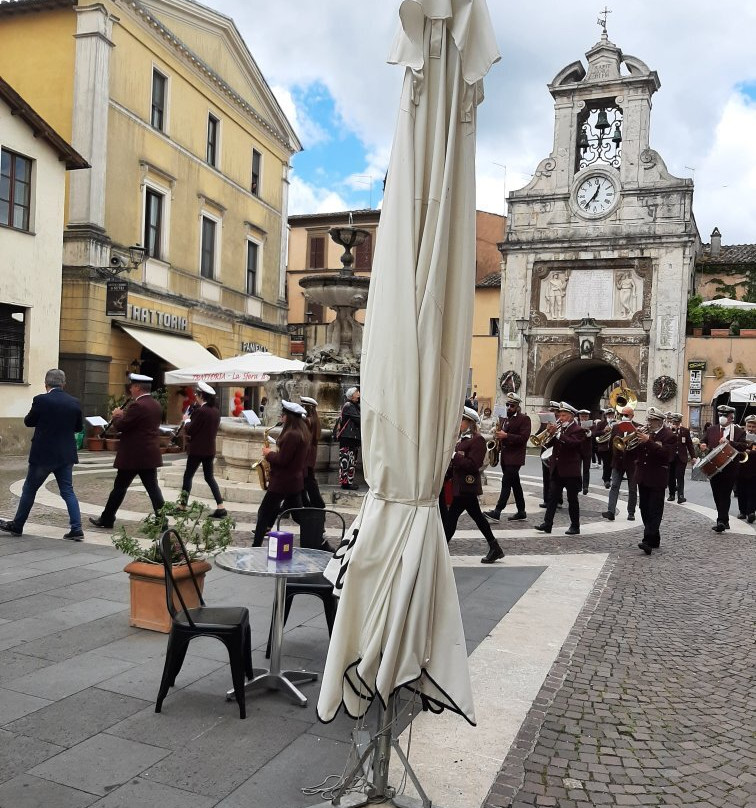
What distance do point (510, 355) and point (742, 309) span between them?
926cm

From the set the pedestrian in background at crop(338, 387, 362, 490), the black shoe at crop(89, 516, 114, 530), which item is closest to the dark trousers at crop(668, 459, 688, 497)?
the pedestrian in background at crop(338, 387, 362, 490)

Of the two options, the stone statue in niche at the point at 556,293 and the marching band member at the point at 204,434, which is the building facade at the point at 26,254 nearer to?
the marching band member at the point at 204,434

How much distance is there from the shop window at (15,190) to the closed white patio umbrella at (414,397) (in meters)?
17.4

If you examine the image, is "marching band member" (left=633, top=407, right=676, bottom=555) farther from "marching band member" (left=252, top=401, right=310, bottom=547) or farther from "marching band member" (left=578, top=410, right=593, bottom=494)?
"marching band member" (left=252, top=401, right=310, bottom=547)

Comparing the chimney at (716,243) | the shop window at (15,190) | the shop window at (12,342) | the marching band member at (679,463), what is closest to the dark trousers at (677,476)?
the marching band member at (679,463)

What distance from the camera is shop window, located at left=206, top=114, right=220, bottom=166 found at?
2825 cm

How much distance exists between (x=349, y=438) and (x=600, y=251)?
943 inches

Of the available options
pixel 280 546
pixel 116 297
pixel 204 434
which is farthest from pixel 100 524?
pixel 116 297

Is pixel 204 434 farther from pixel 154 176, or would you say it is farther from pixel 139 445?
pixel 154 176

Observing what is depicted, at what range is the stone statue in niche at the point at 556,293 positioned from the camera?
32.9 m

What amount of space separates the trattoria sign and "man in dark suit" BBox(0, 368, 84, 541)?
49.5ft

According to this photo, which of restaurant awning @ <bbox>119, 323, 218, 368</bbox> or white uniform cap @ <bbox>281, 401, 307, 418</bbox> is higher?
restaurant awning @ <bbox>119, 323, 218, 368</bbox>

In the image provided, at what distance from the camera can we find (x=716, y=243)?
40.7 metres

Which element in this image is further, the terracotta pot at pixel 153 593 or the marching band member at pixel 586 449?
the marching band member at pixel 586 449
